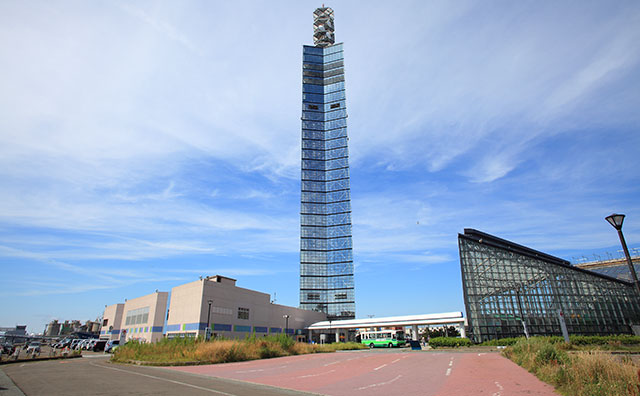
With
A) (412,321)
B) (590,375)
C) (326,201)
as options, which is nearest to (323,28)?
(326,201)

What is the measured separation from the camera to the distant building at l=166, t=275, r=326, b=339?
45.2 meters

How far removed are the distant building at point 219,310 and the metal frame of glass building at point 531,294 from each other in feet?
98.4

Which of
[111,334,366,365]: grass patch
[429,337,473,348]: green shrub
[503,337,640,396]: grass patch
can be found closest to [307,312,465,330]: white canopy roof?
[429,337,473,348]: green shrub

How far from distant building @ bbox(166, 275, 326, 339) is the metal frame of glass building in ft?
98.4

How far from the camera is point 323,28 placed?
381 ft

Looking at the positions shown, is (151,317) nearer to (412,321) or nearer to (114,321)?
(114,321)

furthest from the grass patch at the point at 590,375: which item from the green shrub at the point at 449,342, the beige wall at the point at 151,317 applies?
the beige wall at the point at 151,317

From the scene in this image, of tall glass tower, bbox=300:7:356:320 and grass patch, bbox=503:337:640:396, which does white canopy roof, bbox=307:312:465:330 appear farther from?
grass patch, bbox=503:337:640:396

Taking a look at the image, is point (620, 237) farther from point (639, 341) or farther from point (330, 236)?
point (330, 236)

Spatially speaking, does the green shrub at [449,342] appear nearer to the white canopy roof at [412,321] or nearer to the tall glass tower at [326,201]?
the white canopy roof at [412,321]

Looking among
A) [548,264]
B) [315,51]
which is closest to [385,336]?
[548,264]

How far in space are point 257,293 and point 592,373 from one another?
5186cm

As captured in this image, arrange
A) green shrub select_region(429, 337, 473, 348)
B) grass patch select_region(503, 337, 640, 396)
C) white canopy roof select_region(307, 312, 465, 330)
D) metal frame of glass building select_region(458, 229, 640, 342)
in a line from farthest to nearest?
white canopy roof select_region(307, 312, 465, 330)
metal frame of glass building select_region(458, 229, 640, 342)
green shrub select_region(429, 337, 473, 348)
grass patch select_region(503, 337, 640, 396)

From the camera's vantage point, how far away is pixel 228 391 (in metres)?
9.85
